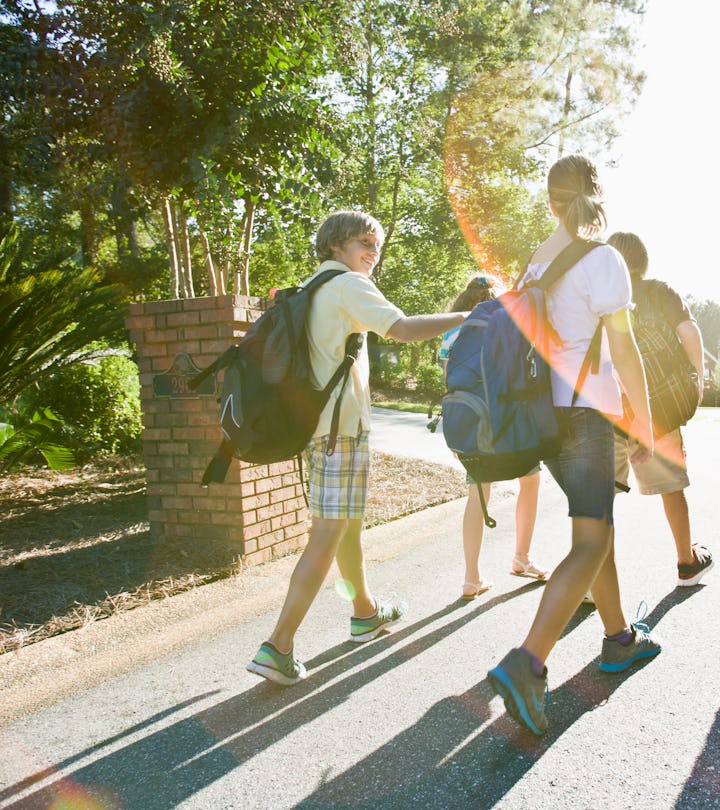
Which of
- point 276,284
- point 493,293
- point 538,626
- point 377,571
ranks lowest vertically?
point 377,571

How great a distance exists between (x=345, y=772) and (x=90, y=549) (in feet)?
9.11

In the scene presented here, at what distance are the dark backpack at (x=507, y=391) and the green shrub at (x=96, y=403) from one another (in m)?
6.13

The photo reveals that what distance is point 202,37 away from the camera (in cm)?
495

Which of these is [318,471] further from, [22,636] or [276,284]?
[276,284]

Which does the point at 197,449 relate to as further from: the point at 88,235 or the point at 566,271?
the point at 88,235

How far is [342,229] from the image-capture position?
9.39ft

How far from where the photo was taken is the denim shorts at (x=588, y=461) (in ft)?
7.83

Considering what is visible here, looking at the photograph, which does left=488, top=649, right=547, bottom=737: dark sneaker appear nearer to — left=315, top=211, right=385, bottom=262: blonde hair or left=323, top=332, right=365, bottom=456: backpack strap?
left=323, top=332, right=365, bottom=456: backpack strap

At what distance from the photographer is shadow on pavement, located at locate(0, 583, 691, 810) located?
207cm

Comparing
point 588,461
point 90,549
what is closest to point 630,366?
point 588,461

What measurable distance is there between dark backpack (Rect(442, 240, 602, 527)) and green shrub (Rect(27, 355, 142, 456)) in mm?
6128

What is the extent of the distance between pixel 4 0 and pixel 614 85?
2535 cm

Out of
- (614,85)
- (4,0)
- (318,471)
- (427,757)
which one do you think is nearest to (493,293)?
(318,471)

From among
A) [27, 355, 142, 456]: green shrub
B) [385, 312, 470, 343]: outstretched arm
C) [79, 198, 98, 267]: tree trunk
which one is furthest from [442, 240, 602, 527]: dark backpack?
[79, 198, 98, 267]: tree trunk
